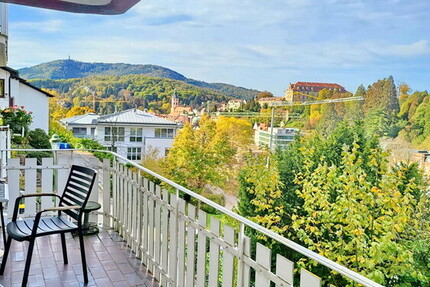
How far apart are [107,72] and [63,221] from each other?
1796cm

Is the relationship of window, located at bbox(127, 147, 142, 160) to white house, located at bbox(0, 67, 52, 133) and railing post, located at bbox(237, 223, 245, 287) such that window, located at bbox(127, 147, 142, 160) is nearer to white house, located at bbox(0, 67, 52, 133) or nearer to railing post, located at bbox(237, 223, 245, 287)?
white house, located at bbox(0, 67, 52, 133)

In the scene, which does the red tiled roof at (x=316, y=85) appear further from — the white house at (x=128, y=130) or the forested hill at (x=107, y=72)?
the white house at (x=128, y=130)

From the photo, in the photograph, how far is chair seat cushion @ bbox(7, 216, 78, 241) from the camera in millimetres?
1860

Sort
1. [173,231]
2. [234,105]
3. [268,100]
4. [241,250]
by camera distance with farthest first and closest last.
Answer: [268,100] < [234,105] < [173,231] < [241,250]

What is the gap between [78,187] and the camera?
7.22 ft

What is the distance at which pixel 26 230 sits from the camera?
1938 millimetres

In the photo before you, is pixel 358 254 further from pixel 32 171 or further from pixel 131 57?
pixel 131 57

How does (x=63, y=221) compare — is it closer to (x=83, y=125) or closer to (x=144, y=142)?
(x=83, y=125)

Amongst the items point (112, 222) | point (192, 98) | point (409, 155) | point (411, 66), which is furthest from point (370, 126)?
point (112, 222)

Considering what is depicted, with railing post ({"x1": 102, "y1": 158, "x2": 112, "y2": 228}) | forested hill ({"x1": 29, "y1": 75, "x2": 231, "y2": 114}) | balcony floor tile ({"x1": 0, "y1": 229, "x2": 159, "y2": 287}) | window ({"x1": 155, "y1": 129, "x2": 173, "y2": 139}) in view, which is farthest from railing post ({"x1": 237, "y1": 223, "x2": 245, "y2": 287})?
window ({"x1": 155, "y1": 129, "x2": 173, "y2": 139})

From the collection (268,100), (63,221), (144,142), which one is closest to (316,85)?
(268,100)

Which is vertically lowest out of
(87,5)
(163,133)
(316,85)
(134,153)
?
(134,153)

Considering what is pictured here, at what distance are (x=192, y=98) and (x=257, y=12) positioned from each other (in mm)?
10336

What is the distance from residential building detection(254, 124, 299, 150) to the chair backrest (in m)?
14.9
